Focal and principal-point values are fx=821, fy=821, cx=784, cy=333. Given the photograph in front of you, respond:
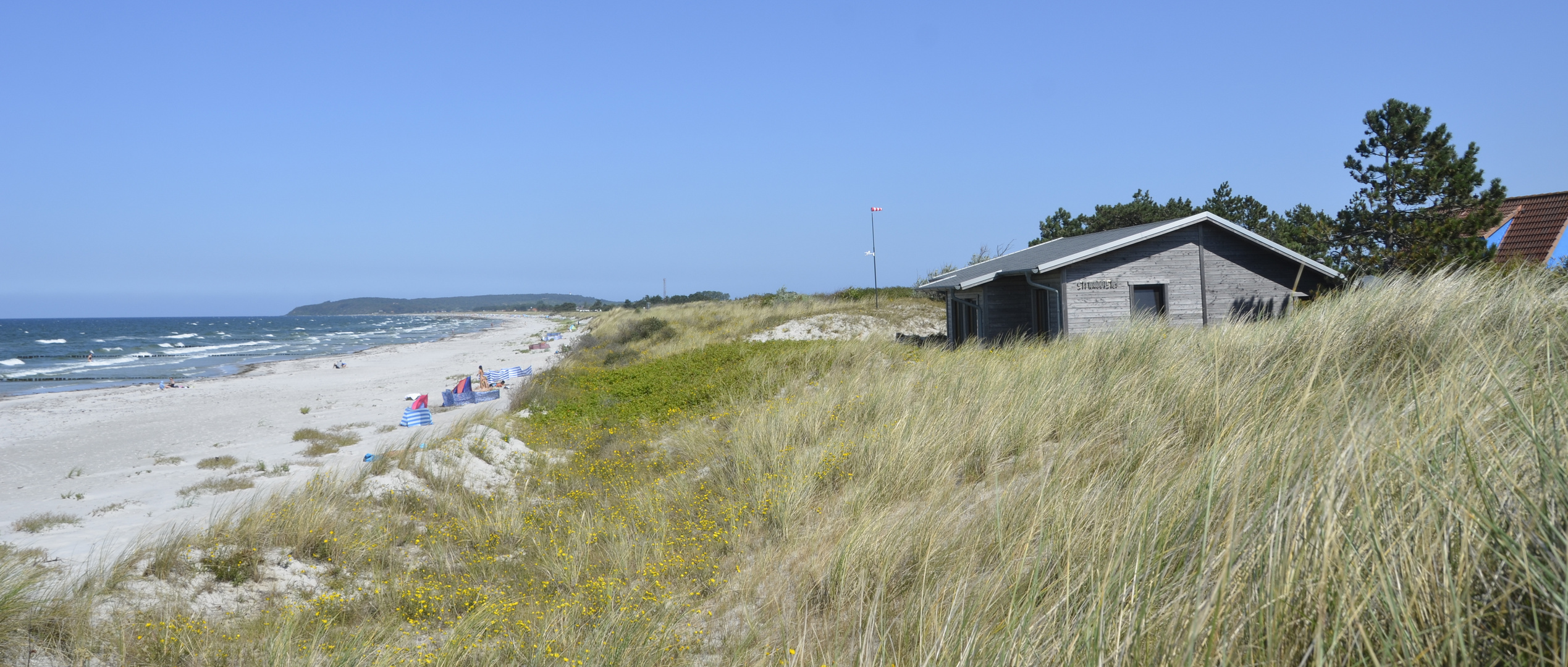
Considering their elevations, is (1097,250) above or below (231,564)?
above

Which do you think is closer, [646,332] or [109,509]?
[109,509]

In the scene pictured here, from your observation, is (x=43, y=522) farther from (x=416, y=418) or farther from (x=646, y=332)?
(x=646, y=332)

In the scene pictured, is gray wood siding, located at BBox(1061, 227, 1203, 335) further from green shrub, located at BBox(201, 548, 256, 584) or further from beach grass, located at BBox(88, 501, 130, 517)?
beach grass, located at BBox(88, 501, 130, 517)

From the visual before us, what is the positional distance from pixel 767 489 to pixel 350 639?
271cm

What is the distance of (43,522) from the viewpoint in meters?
8.51

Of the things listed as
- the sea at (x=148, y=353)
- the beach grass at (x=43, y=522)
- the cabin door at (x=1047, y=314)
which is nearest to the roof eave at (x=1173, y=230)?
the cabin door at (x=1047, y=314)

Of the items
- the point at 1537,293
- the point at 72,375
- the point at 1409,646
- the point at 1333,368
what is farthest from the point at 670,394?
the point at 72,375

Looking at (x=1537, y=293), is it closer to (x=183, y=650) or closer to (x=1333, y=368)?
(x=1333, y=368)

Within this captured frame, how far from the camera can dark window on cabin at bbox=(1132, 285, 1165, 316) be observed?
17.7 metres

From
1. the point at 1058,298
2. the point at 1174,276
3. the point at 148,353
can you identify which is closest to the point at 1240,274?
the point at 1174,276

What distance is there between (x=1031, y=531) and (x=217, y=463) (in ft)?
42.4

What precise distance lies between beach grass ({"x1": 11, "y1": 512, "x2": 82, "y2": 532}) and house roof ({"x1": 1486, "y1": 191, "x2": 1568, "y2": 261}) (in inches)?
1229

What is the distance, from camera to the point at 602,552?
545cm

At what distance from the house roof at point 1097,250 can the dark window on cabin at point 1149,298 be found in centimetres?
112
